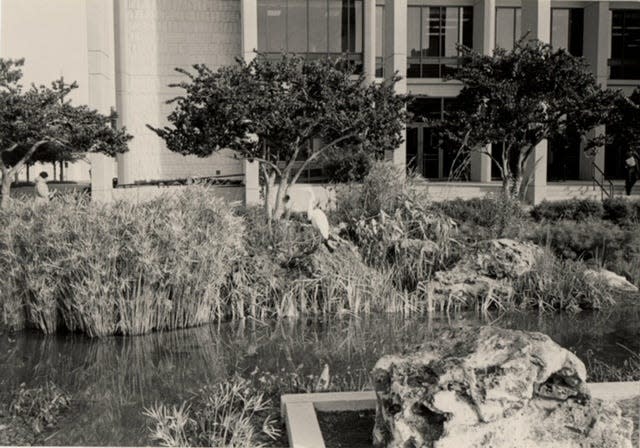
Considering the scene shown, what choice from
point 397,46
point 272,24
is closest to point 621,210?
point 397,46

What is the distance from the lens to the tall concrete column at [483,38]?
91.8 feet

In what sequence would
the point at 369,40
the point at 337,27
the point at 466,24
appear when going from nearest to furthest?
1. the point at 369,40
2. the point at 337,27
3. the point at 466,24

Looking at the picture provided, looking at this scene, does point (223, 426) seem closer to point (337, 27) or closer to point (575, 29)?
point (337, 27)

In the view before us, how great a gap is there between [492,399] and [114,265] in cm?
608

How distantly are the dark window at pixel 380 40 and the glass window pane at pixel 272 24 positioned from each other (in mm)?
3724

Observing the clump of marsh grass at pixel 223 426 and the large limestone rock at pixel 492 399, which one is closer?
the large limestone rock at pixel 492 399

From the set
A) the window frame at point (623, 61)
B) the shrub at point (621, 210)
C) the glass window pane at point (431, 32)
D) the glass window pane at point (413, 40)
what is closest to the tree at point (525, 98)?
the shrub at point (621, 210)

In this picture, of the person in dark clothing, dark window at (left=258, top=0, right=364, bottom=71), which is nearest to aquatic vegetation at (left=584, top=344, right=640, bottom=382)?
the person in dark clothing

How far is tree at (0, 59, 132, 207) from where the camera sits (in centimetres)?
1764

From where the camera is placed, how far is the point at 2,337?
9.78 metres

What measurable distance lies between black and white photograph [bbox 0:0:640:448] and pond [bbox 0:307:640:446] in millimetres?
45

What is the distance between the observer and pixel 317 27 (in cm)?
2881

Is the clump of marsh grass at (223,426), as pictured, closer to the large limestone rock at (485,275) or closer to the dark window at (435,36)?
the large limestone rock at (485,275)

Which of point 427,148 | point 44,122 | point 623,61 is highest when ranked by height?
point 623,61
